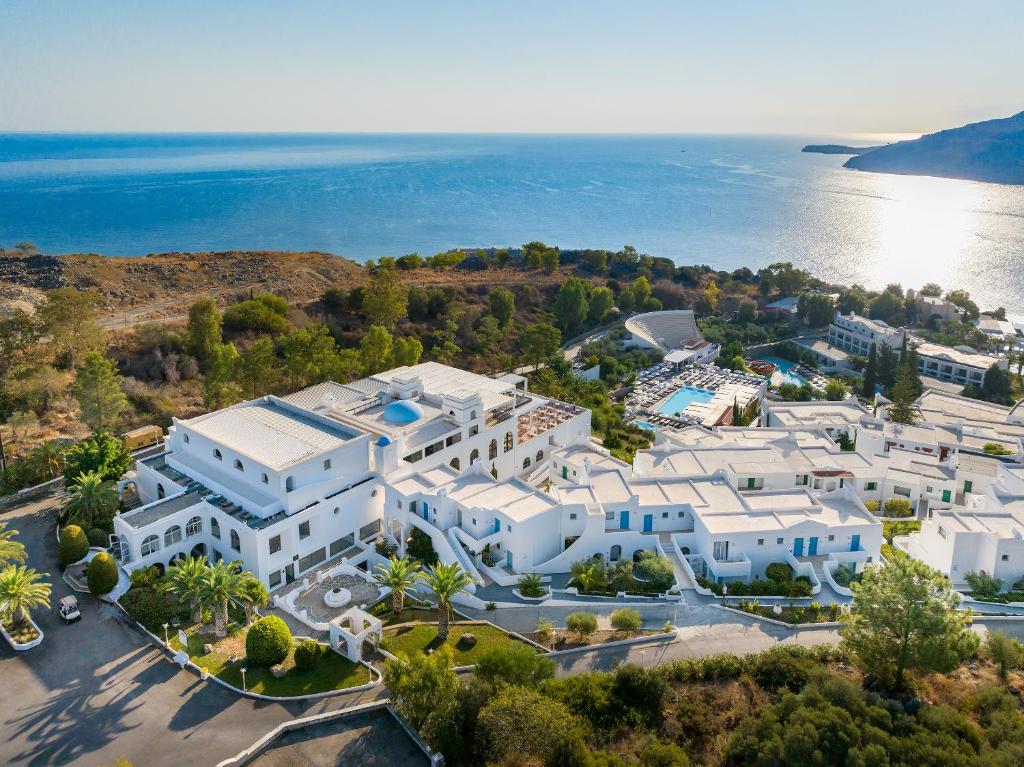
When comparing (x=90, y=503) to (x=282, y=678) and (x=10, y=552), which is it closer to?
(x=10, y=552)

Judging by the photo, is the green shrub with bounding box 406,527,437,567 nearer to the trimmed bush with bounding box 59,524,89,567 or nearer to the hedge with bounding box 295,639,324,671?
the hedge with bounding box 295,639,324,671

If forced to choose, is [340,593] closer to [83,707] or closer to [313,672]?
[313,672]

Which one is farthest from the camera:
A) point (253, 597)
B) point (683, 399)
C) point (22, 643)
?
point (683, 399)

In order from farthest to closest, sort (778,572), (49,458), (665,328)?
(665,328)
(49,458)
(778,572)

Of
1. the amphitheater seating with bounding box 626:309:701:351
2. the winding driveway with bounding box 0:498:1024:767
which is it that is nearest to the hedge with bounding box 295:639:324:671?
the winding driveway with bounding box 0:498:1024:767

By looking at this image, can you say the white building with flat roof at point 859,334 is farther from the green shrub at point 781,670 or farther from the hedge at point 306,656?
the hedge at point 306,656

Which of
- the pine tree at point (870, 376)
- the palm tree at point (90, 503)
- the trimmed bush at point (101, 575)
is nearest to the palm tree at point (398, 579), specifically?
the trimmed bush at point (101, 575)

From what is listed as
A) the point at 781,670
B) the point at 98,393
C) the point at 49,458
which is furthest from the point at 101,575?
the point at 781,670
